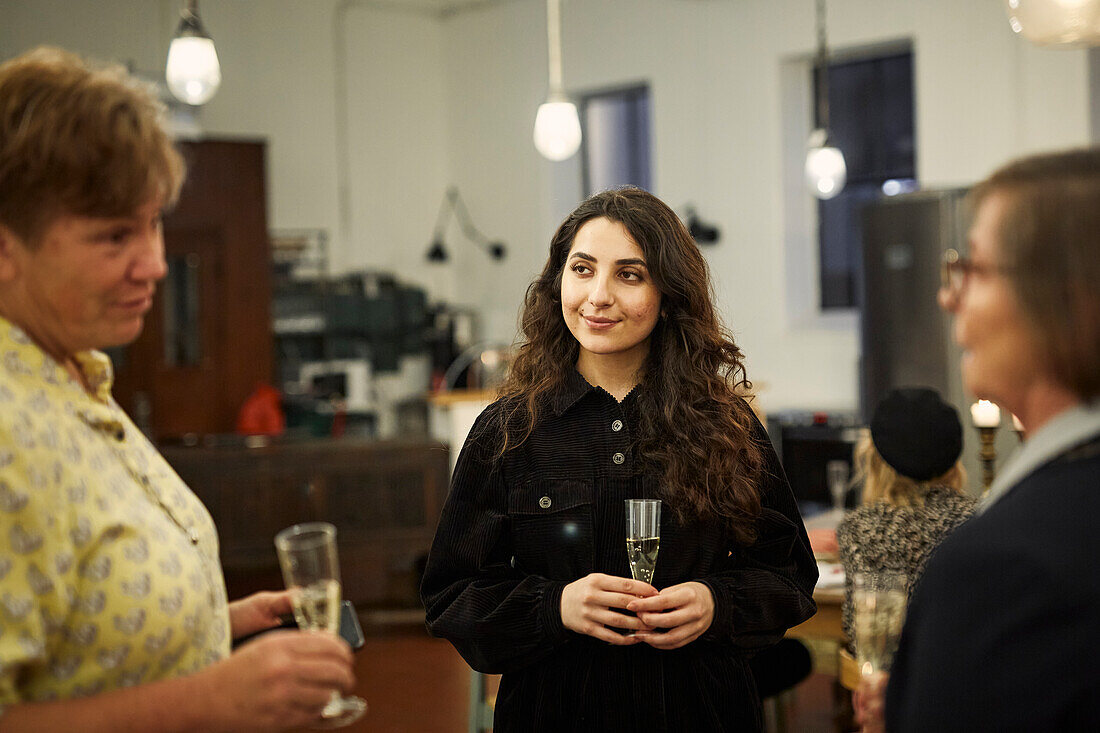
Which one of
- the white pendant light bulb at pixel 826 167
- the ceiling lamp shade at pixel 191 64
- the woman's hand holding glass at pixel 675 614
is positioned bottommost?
the woman's hand holding glass at pixel 675 614

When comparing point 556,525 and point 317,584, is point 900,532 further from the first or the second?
point 317,584

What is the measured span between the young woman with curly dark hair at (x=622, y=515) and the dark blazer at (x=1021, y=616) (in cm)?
72

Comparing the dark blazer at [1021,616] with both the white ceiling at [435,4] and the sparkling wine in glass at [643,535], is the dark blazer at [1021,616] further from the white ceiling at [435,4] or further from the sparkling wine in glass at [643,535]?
the white ceiling at [435,4]

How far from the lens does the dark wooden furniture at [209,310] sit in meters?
7.52

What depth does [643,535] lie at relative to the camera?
1.67 metres

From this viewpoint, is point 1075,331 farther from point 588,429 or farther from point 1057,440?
point 588,429

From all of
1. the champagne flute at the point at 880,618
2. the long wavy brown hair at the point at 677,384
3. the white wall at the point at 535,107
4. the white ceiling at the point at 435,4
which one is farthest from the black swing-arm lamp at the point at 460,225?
the champagne flute at the point at 880,618

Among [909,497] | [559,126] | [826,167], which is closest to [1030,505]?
[909,497]

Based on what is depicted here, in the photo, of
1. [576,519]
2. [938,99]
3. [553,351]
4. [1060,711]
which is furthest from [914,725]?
[938,99]

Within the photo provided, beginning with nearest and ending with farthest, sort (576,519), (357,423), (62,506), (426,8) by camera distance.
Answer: (62,506) → (576,519) → (357,423) → (426,8)

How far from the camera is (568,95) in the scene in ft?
28.1

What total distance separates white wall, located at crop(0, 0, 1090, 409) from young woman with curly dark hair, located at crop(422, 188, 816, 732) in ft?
15.7

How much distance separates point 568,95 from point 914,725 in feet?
26.3

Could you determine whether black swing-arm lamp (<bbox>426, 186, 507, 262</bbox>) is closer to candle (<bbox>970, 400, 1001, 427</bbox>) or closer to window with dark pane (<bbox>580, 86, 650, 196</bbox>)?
window with dark pane (<bbox>580, 86, 650, 196</bbox>)
